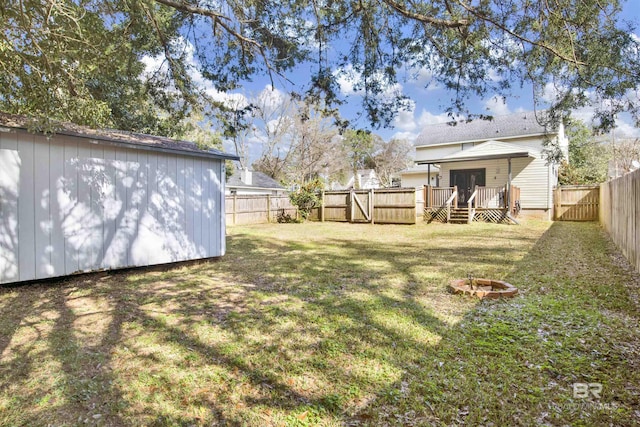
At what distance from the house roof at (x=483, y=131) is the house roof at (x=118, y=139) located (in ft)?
48.8

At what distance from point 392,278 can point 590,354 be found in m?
3.01

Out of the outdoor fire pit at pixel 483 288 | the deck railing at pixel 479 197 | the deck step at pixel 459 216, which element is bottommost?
the outdoor fire pit at pixel 483 288

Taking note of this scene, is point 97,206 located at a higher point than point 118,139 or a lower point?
lower

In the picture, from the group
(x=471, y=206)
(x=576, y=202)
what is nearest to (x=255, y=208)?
(x=471, y=206)

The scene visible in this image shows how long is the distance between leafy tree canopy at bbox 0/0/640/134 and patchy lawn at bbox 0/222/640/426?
2.47 m

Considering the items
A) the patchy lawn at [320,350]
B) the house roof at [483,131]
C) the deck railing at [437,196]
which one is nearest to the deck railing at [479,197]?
the deck railing at [437,196]

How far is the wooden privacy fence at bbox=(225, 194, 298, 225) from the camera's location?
15859mm

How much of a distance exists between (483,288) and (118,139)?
601 cm

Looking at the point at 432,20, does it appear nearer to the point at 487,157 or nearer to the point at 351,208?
the point at 351,208

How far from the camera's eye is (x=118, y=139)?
567cm

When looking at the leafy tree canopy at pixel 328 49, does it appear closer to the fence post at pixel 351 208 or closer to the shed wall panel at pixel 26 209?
the shed wall panel at pixel 26 209

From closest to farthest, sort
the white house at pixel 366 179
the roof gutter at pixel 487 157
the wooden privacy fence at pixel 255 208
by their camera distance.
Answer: the roof gutter at pixel 487 157 < the wooden privacy fence at pixel 255 208 < the white house at pixel 366 179

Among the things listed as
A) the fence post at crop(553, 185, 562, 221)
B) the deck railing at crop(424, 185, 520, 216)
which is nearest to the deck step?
the deck railing at crop(424, 185, 520, 216)

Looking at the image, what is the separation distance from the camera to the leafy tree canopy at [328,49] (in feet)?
13.3
